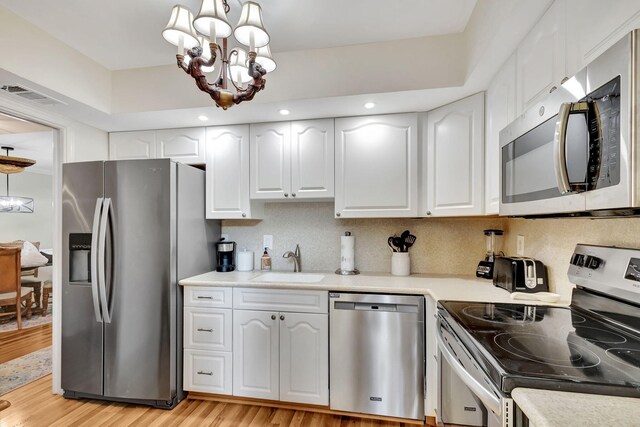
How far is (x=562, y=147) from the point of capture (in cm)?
85

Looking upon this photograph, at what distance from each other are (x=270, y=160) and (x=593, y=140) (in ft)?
6.59

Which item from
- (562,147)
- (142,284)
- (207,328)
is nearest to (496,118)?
(562,147)

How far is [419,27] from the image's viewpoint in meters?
1.80

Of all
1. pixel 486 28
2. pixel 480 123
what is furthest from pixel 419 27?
pixel 480 123

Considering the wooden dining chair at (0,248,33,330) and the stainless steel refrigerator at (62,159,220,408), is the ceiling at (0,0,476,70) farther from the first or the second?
the wooden dining chair at (0,248,33,330)

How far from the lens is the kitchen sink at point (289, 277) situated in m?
2.24

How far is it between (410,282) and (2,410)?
9.78 ft

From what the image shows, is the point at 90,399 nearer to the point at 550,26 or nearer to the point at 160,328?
the point at 160,328

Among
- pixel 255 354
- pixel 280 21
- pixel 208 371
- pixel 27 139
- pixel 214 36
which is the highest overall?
pixel 280 21

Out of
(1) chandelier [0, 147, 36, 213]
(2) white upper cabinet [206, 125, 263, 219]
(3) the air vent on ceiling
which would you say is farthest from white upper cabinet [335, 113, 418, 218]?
(1) chandelier [0, 147, 36, 213]

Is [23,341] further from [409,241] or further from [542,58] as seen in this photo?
[542,58]

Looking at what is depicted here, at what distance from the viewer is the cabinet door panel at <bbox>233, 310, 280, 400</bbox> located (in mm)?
2121

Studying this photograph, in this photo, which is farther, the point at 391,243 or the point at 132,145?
the point at 132,145

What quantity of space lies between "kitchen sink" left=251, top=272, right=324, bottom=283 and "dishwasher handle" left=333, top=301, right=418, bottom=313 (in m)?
0.28
